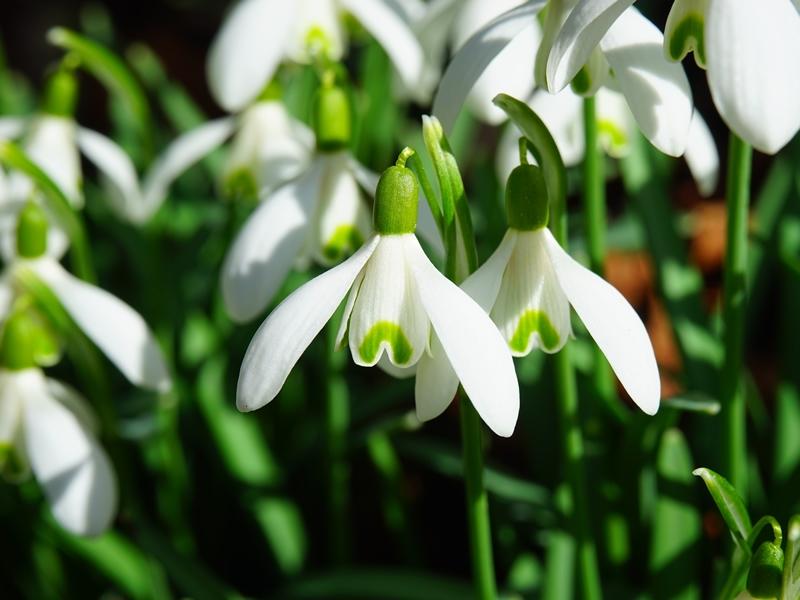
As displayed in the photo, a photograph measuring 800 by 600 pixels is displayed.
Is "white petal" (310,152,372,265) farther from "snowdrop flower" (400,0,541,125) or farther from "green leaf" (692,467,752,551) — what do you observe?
"green leaf" (692,467,752,551)

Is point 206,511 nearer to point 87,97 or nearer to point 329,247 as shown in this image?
point 329,247

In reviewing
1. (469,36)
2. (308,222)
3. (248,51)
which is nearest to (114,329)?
(308,222)

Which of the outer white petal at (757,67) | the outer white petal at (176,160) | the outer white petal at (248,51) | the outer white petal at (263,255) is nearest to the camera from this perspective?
the outer white petal at (757,67)

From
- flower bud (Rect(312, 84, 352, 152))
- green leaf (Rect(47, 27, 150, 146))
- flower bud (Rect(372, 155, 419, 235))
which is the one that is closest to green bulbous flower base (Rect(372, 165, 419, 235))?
flower bud (Rect(372, 155, 419, 235))

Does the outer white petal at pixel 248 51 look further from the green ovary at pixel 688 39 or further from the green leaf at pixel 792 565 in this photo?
the green leaf at pixel 792 565

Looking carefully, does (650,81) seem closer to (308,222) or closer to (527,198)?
(527,198)

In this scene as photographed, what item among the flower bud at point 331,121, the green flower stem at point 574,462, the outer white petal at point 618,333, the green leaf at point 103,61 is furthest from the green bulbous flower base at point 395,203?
the green leaf at point 103,61
